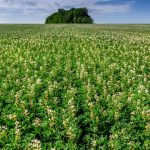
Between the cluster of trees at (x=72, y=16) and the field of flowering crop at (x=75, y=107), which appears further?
the cluster of trees at (x=72, y=16)

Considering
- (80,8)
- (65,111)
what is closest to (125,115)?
(65,111)

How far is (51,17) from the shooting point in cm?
15962

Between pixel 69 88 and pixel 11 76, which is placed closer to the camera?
pixel 69 88

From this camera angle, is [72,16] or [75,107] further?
[72,16]

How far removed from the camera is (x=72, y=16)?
149 metres

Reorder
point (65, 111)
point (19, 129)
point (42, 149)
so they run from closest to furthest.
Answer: point (42, 149)
point (19, 129)
point (65, 111)

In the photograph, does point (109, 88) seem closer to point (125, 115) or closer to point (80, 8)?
point (125, 115)

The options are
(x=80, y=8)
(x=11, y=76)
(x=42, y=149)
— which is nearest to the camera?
(x=42, y=149)

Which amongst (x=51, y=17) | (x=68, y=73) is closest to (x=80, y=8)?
(x=51, y=17)

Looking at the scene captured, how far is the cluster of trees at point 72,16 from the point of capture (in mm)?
145750

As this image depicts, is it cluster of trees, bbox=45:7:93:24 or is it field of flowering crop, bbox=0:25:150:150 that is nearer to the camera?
field of flowering crop, bbox=0:25:150:150

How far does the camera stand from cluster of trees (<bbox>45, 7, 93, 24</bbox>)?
145750mm

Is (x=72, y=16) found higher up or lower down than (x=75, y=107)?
lower down

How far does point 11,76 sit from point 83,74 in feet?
10.3
